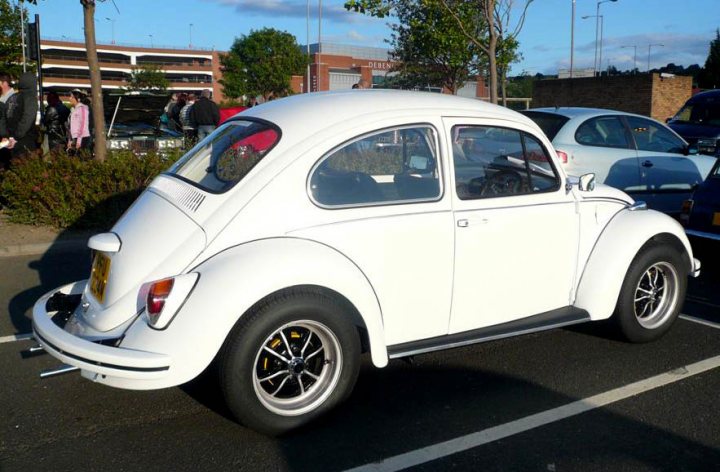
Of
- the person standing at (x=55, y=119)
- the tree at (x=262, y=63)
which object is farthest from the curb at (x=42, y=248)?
the tree at (x=262, y=63)

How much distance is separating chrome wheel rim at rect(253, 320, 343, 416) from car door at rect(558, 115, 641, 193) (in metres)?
6.64

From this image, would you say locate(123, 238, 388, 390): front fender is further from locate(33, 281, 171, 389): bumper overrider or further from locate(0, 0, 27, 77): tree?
locate(0, 0, 27, 77): tree

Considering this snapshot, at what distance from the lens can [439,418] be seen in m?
4.19

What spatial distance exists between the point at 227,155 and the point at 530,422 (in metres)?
2.43

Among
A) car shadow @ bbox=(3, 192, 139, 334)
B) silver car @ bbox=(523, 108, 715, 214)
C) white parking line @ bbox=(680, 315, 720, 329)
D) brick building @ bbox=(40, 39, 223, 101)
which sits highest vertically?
brick building @ bbox=(40, 39, 223, 101)

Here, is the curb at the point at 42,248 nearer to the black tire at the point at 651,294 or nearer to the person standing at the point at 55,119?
the person standing at the point at 55,119

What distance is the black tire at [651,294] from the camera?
518cm

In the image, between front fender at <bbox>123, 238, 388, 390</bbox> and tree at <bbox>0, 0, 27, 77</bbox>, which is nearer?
front fender at <bbox>123, 238, 388, 390</bbox>

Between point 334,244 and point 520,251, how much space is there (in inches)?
53.2

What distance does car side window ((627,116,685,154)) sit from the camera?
10.4 m

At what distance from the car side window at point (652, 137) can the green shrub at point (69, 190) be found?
6.97m

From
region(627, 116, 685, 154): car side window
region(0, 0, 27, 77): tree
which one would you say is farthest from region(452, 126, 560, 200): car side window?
region(0, 0, 27, 77): tree

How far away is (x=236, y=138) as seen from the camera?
4.64m

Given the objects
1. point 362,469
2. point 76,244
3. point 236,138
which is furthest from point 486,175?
point 76,244
